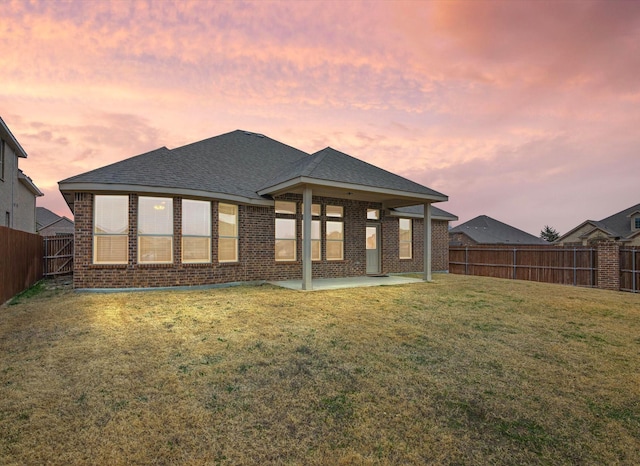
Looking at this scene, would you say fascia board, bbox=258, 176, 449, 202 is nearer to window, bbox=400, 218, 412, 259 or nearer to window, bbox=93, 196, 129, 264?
window, bbox=400, 218, 412, 259

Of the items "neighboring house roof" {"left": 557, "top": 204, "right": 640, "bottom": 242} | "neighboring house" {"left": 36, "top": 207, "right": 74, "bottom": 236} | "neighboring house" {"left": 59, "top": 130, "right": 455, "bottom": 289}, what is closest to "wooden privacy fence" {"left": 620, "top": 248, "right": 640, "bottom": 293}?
"neighboring house" {"left": 59, "top": 130, "right": 455, "bottom": 289}

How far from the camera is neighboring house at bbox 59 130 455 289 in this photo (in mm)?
9625

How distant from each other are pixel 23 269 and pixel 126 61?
7811 millimetres

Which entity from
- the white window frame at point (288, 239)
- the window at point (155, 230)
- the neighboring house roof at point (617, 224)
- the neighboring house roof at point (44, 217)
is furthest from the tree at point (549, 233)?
the neighboring house roof at point (44, 217)

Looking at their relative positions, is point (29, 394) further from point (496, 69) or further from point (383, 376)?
point (496, 69)

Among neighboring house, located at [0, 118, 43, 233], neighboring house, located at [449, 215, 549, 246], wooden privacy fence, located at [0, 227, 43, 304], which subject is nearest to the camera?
wooden privacy fence, located at [0, 227, 43, 304]

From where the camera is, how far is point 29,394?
341 cm

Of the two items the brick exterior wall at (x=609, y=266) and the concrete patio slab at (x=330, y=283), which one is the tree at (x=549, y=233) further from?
the concrete patio slab at (x=330, y=283)

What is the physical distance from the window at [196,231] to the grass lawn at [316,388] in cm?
356

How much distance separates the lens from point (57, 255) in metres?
14.1

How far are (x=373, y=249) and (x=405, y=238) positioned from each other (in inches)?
113

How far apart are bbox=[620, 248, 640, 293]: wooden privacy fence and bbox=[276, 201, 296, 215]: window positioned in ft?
42.3

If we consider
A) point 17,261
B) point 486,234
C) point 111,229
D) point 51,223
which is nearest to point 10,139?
point 17,261

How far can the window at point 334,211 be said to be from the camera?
13422 millimetres
